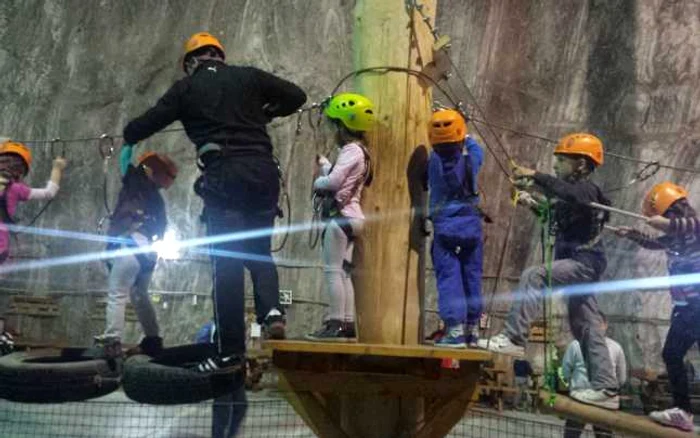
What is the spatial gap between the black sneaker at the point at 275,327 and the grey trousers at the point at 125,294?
137 cm

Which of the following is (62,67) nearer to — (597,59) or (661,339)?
(597,59)

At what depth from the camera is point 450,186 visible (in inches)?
164

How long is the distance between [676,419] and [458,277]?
66.8 inches

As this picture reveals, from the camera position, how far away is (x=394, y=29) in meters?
4.21

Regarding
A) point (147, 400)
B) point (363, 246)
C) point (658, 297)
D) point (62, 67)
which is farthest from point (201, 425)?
point (62, 67)

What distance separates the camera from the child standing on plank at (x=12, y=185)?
5.36 m

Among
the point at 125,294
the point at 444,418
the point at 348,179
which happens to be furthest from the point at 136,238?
the point at 444,418

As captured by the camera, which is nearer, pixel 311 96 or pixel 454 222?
pixel 454 222

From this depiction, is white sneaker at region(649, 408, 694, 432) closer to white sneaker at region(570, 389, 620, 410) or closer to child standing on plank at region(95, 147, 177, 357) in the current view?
white sneaker at region(570, 389, 620, 410)

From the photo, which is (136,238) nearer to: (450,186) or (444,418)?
(450,186)

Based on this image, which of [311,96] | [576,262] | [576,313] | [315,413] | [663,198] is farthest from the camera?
[311,96]


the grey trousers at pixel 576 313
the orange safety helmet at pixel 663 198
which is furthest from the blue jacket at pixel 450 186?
the orange safety helmet at pixel 663 198

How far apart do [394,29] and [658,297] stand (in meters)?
10.9

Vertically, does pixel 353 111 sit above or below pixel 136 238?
above
